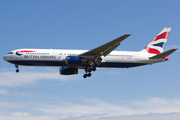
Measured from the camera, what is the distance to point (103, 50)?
3628 centimetres

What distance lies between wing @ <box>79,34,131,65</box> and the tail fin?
8668mm

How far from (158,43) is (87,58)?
13349 mm

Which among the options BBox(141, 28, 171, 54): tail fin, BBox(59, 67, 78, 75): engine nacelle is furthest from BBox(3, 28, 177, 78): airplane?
BBox(59, 67, 78, 75): engine nacelle

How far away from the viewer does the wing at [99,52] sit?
3436 cm

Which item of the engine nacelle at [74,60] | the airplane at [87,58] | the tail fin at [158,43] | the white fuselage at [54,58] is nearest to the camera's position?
the engine nacelle at [74,60]

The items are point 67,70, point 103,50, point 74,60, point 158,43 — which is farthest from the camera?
point 158,43

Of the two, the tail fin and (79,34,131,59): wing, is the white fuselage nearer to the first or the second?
(79,34,131,59): wing

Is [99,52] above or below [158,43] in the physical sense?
below

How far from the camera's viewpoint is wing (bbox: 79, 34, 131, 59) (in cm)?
3372

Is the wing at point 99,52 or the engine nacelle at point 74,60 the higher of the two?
the wing at point 99,52

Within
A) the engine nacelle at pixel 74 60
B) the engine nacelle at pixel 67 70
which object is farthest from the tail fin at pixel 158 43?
the engine nacelle at pixel 67 70

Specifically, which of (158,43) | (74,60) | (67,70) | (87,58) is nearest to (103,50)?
(87,58)

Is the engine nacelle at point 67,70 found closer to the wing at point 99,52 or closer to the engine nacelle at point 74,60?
the wing at point 99,52

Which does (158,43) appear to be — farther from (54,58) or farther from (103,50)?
(54,58)
